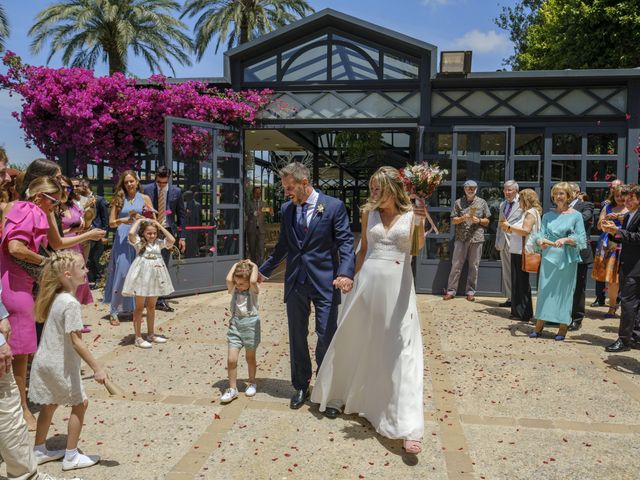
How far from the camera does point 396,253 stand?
4449 mm

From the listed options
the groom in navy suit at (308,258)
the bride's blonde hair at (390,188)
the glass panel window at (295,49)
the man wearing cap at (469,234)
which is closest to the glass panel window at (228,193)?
the glass panel window at (295,49)

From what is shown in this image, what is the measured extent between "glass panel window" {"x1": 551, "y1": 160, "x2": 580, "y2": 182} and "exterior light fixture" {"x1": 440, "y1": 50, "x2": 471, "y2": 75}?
2435mm

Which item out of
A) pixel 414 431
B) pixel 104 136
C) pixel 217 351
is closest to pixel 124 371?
pixel 217 351

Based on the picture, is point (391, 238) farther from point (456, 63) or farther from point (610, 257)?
point (456, 63)

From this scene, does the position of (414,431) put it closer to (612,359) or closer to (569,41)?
(612,359)

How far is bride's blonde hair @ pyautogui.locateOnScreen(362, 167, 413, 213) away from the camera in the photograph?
4.38 metres

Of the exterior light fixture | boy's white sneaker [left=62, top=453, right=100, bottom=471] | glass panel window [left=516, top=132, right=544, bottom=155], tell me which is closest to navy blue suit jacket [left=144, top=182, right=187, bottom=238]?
boy's white sneaker [left=62, top=453, right=100, bottom=471]

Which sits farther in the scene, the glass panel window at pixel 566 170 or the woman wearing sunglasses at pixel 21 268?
the glass panel window at pixel 566 170

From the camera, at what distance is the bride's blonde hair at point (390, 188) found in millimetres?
4383

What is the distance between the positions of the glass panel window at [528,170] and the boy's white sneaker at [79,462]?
9.21 metres

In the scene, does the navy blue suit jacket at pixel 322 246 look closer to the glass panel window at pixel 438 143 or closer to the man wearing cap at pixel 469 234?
the man wearing cap at pixel 469 234

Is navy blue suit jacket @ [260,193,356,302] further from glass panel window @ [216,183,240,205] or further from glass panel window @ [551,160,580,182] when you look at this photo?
glass panel window @ [551,160,580,182]

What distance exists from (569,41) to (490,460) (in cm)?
2062

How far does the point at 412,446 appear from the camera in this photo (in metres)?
4.00
